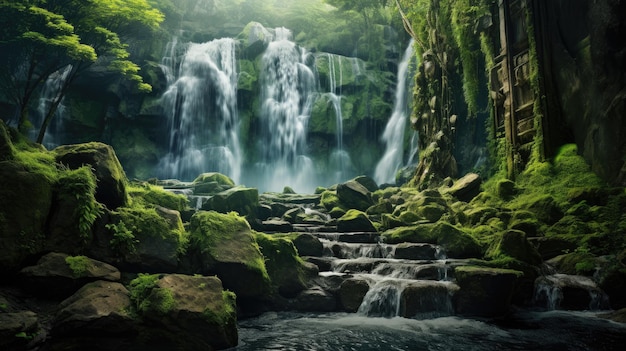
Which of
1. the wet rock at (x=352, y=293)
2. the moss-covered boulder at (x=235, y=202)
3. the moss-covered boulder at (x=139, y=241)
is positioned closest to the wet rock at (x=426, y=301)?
the wet rock at (x=352, y=293)

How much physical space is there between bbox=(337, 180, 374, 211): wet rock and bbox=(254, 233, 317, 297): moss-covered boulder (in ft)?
31.7

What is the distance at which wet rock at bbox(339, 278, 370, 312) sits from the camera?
9508mm

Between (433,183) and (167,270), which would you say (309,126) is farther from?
(167,270)

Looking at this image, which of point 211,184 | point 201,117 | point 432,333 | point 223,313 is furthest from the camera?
point 201,117

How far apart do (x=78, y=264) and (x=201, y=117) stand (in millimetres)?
28150

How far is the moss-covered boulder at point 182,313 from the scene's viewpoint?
6.21m

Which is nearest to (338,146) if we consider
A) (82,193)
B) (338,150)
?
(338,150)

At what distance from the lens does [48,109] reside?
29625mm

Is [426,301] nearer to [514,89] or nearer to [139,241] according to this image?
[139,241]

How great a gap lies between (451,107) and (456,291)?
16.4 m

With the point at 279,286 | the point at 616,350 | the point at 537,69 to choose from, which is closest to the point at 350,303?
the point at 279,286

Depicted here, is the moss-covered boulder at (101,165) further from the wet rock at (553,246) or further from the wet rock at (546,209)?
the wet rock at (546,209)

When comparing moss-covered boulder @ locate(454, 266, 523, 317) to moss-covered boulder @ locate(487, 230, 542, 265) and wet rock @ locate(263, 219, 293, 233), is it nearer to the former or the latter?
moss-covered boulder @ locate(487, 230, 542, 265)

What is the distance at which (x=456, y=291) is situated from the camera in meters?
9.05
